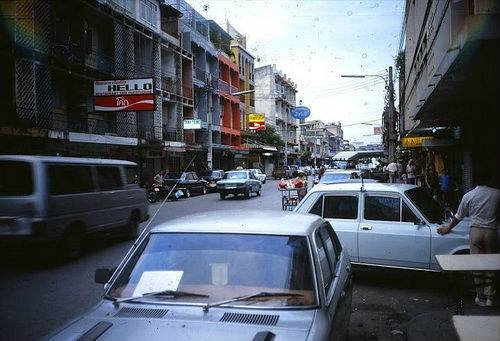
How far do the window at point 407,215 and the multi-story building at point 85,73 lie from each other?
591 inches

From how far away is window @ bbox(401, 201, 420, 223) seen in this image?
22.6 feet

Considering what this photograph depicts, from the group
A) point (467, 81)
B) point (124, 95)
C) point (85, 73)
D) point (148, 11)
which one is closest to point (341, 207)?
point (467, 81)

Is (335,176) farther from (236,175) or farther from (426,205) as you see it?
(236,175)

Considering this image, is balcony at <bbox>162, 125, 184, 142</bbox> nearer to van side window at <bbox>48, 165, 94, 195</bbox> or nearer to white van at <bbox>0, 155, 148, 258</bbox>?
white van at <bbox>0, 155, 148, 258</bbox>

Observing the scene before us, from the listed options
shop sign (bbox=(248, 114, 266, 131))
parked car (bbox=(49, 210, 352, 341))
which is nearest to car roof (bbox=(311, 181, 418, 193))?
parked car (bbox=(49, 210, 352, 341))

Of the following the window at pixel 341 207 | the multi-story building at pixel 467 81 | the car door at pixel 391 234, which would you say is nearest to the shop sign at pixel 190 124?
the multi-story building at pixel 467 81

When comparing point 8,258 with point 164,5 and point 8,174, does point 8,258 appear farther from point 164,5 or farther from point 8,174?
point 164,5

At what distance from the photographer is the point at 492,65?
6766mm

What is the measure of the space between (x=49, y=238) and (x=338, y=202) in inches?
211

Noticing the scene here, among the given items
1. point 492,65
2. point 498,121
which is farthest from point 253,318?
point 498,121

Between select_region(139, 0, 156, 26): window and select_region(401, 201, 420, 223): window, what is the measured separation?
27.8m

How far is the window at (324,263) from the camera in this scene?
11.2 ft

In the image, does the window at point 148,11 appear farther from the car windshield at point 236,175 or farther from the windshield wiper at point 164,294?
the windshield wiper at point 164,294

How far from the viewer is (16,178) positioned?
8.33 meters
